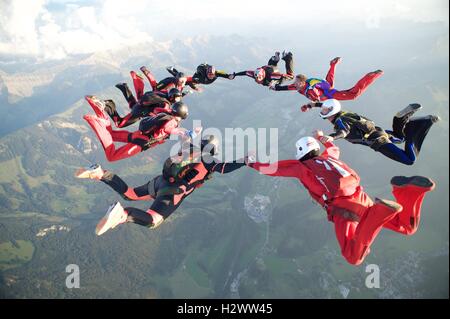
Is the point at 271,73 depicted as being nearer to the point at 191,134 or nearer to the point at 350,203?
the point at 191,134

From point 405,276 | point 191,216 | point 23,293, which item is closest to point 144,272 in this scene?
point 191,216

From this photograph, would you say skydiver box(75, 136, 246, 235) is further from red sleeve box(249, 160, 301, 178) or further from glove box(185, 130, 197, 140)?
red sleeve box(249, 160, 301, 178)

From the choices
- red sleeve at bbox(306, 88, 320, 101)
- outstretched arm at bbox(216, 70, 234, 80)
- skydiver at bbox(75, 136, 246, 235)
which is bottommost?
skydiver at bbox(75, 136, 246, 235)

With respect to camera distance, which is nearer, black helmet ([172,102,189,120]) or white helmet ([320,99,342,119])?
white helmet ([320,99,342,119])

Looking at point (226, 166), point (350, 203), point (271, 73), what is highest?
point (271, 73)

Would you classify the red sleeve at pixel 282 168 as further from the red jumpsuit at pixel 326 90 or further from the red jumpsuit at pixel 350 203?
the red jumpsuit at pixel 326 90

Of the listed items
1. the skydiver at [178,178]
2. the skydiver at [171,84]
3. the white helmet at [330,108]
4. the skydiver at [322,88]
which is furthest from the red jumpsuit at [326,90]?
the skydiver at [178,178]

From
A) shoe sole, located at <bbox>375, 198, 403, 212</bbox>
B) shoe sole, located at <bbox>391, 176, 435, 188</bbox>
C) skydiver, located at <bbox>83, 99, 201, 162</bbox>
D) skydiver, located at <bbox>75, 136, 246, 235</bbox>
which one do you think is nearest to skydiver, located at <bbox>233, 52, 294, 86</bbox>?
skydiver, located at <bbox>83, 99, 201, 162</bbox>

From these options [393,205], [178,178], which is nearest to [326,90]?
[393,205]
